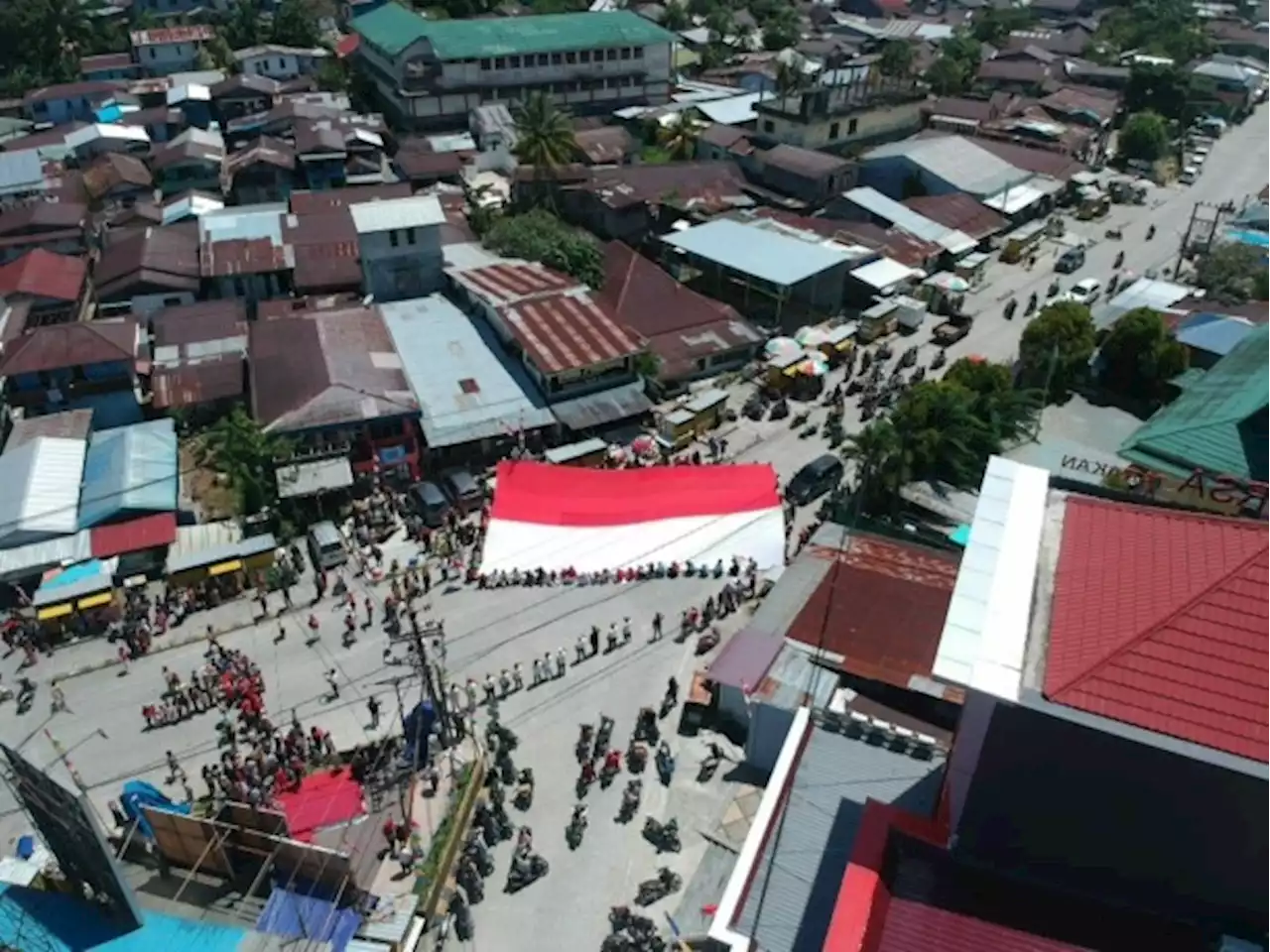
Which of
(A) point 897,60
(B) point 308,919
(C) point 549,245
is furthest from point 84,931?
(A) point 897,60

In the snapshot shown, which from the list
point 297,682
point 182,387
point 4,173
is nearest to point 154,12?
point 4,173

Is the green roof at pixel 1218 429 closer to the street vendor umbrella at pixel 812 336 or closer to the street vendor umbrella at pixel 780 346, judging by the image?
the street vendor umbrella at pixel 812 336

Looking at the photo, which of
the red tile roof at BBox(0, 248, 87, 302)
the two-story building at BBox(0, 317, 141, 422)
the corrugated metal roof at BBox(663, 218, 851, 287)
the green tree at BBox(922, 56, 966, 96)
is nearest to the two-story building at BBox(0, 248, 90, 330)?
the red tile roof at BBox(0, 248, 87, 302)

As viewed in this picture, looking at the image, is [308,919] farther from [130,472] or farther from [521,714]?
[130,472]

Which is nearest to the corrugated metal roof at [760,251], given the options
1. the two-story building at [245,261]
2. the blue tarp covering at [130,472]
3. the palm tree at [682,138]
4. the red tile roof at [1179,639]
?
the palm tree at [682,138]

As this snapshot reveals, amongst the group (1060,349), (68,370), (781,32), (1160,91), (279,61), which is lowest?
(68,370)

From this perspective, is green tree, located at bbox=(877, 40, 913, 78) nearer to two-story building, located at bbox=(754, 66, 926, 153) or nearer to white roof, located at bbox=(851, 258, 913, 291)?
two-story building, located at bbox=(754, 66, 926, 153)

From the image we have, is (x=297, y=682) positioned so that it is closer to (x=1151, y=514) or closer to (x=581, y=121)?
(x=1151, y=514)
